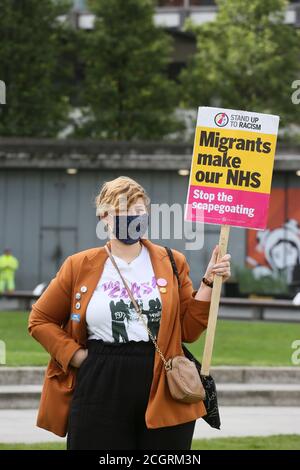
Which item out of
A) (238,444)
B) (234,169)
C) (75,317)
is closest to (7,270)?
(238,444)

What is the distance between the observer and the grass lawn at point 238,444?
9656mm

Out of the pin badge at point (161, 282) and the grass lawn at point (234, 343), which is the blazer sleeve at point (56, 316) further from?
the grass lawn at point (234, 343)

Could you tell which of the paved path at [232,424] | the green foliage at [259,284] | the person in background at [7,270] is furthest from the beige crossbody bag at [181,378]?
the person in background at [7,270]

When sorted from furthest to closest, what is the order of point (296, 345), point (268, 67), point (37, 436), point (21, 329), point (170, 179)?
point (268, 67)
point (170, 179)
point (21, 329)
point (296, 345)
point (37, 436)

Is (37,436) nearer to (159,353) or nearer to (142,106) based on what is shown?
(159,353)

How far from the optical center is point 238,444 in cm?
1003

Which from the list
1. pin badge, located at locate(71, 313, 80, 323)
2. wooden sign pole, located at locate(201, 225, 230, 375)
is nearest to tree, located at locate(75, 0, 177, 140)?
wooden sign pole, located at locate(201, 225, 230, 375)

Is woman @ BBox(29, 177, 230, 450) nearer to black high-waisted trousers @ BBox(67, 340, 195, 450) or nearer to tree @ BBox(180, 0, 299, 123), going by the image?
black high-waisted trousers @ BBox(67, 340, 195, 450)

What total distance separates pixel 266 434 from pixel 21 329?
11.0 meters

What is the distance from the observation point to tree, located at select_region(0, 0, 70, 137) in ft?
143

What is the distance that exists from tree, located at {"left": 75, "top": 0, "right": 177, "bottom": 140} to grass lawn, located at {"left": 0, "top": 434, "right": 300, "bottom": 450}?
3362 cm

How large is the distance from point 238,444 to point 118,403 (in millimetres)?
4638
